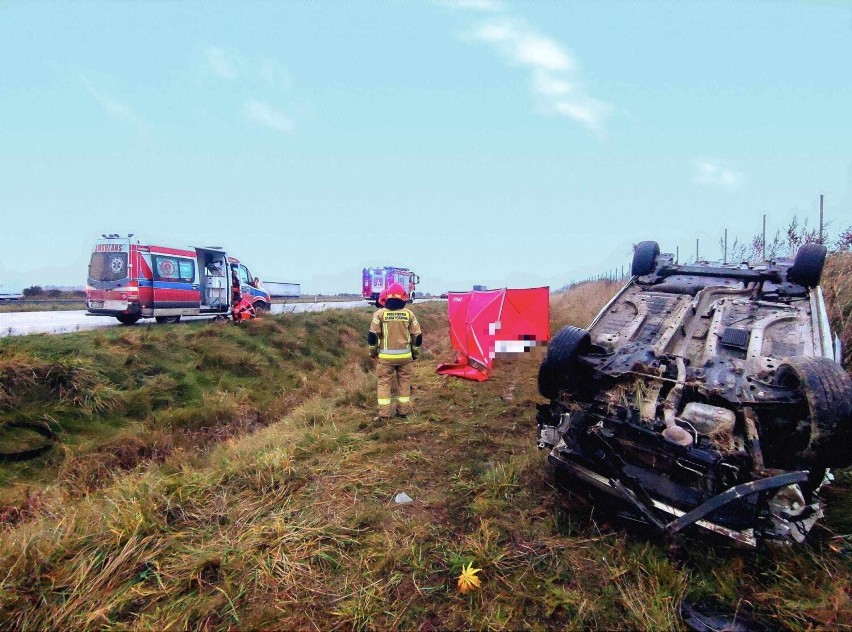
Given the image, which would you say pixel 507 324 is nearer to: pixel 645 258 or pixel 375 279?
pixel 645 258

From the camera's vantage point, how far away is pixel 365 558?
271 centimetres

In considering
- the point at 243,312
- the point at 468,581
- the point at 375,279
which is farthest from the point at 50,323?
the point at 375,279

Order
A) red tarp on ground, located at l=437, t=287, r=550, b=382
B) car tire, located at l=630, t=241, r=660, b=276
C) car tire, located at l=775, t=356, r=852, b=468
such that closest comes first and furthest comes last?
car tire, located at l=775, t=356, r=852, b=468 → car tire, located at l=630, t=241, r=660, b=276 → red tarp on ground, located at l=437, t=287, r=550, b=382

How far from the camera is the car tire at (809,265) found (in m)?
3.68

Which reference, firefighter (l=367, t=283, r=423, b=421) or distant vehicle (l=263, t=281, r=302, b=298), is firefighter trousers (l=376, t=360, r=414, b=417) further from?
distant vehicle (l=263, t=281, r=302, b=298)

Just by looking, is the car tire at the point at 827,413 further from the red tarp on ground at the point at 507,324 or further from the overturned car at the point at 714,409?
the red tarp on ground at the point at 507,324

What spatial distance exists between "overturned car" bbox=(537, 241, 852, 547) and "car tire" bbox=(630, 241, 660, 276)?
0.72 metres

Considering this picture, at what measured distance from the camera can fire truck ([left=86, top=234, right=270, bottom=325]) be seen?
12.0 metres

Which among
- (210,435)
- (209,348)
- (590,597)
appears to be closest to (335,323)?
(209,348)

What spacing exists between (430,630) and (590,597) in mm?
912

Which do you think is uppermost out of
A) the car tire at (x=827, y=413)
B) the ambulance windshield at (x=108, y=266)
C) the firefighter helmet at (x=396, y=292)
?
the ambulance windshield at (x=108, y=266)

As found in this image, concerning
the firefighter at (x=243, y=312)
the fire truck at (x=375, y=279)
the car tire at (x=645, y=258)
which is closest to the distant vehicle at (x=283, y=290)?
the fire truck at (x=375, y=279)

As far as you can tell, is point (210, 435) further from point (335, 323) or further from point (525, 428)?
point (335, 323)

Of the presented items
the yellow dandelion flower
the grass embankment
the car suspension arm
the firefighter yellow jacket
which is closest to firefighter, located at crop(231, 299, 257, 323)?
the firefighter yellow jacket
